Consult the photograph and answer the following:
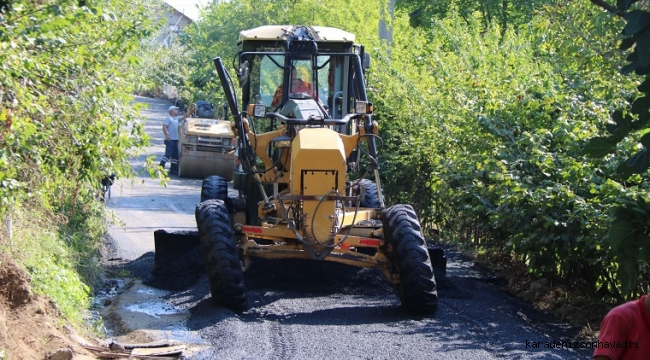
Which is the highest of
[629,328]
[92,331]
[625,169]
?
[625,169]

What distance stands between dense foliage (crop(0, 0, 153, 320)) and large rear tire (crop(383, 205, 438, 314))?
107 inches

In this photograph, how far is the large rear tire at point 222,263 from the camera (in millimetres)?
9133

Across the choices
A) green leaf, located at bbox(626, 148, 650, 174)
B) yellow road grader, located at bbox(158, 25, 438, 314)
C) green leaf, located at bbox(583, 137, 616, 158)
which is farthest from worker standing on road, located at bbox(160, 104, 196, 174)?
green leaf, located at bbox(626, 148, 650, 174)

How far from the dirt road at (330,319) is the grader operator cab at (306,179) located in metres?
0.42

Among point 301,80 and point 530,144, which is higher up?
point 301,80

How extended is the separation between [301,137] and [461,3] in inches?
692

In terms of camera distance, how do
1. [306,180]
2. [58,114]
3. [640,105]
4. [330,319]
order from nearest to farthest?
1. [640,105]
2. [58,114]
3. [330,319]
4. [306,180]

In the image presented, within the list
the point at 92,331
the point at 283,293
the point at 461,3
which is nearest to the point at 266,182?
the point at 283,293

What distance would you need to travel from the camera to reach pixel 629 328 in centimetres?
404

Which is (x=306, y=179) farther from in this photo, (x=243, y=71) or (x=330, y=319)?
(x=243, y=71)

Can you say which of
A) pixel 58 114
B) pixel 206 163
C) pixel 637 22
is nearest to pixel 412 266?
pixel 58 114

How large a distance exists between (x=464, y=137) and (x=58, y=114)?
630cm

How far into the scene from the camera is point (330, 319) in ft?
29.4

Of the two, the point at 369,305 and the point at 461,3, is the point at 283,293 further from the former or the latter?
the point at 461,3
